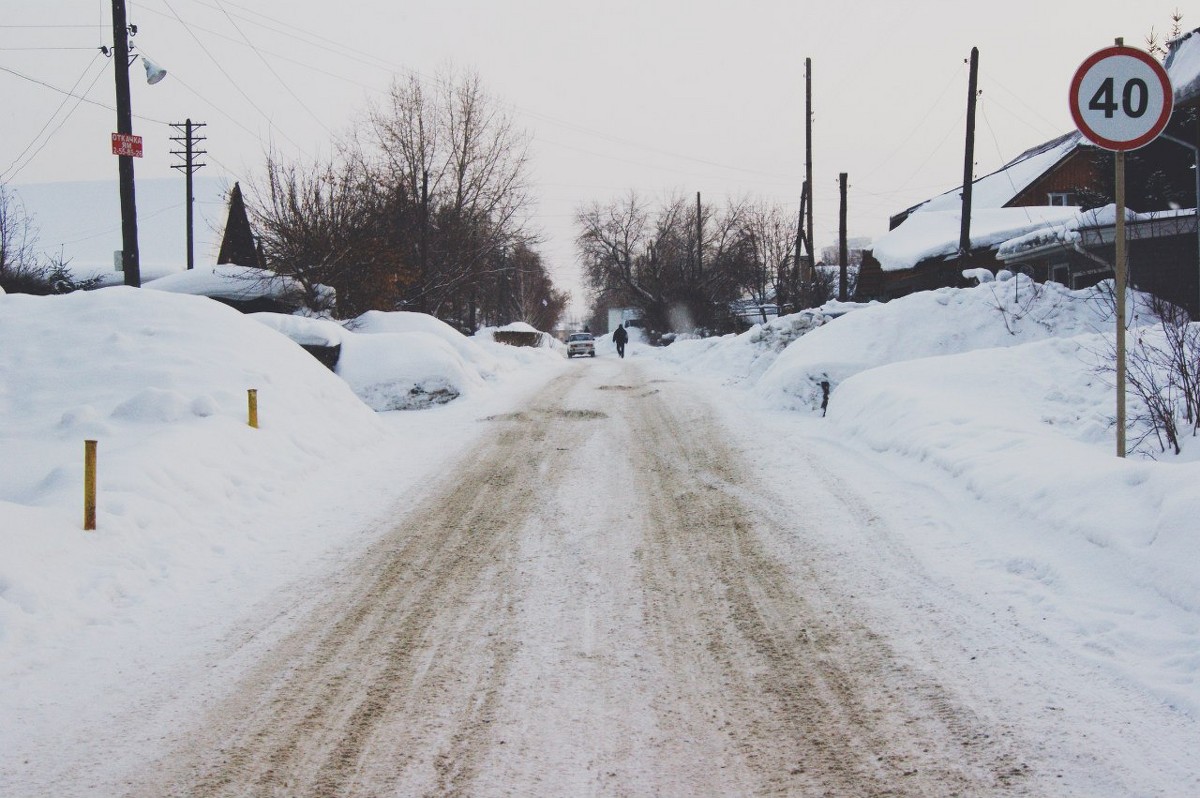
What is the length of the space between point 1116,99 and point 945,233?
79.8ft

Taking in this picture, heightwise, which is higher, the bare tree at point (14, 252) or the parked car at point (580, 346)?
the bare tree at point (14, 252)

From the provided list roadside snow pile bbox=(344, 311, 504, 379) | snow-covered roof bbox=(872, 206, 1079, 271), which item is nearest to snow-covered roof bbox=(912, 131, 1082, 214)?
snow-covered roof bbox=(872, 206, 1079, 271)

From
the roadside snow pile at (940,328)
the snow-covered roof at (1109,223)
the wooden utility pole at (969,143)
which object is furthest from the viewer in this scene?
the wooden utility pole at (969,143)

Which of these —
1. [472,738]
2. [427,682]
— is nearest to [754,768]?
[472,738]

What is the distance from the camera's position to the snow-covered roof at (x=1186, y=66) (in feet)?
40.1

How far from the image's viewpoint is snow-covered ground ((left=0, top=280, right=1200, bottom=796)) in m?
4.03

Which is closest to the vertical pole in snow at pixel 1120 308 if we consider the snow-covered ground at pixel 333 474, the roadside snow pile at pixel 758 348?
the snow-covered ground at pixel 333 474

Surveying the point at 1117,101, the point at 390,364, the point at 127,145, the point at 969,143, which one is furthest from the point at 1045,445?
the point at 969,143

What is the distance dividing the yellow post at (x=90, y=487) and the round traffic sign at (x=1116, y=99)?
7444 mm

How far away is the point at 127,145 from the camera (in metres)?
15.0

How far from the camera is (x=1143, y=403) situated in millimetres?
8039

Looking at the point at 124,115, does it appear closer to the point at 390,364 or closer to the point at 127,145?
the point at 127,145

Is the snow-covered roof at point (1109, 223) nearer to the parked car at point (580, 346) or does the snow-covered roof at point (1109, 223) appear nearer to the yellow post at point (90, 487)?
the yellow post at point (90, 487)

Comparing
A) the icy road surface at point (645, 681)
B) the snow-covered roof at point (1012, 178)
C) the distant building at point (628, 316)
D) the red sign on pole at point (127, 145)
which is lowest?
the icy road surface at point (645, 681)
